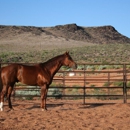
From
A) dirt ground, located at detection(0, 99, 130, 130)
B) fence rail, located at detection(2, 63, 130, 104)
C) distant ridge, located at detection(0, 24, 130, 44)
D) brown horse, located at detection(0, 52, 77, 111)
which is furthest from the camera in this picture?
distant ridge, located at detection(0, 24, 130, 44)

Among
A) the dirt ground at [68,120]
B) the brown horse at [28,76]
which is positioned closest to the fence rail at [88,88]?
the brown horse at [28,76]

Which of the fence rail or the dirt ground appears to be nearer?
the dirt ground

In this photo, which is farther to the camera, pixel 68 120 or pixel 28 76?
pixel 28 76

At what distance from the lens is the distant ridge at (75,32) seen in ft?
351

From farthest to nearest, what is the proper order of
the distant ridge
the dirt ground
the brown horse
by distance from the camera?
the distant ridge, the brown horse, the dirt ground

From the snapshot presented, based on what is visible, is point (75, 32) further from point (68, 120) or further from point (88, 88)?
point (68, 120)

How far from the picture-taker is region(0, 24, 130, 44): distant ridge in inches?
4208

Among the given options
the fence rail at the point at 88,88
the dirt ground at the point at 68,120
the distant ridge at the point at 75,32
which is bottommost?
the dirt ground at the point at 68,120

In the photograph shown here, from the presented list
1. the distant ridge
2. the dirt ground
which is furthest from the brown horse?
the distant ridge

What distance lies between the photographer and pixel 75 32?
119m

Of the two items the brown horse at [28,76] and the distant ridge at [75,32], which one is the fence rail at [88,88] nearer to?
the brown horse at [28,76]

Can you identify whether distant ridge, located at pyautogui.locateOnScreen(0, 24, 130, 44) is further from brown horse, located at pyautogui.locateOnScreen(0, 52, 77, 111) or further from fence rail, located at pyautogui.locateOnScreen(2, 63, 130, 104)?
brown horse, located at pyautogui.locateOnScreen(0, 52, 77, 111)

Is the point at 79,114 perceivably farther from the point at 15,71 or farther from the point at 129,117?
the point at 15,71

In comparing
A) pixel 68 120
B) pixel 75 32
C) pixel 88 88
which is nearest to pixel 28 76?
pixel 68 120
